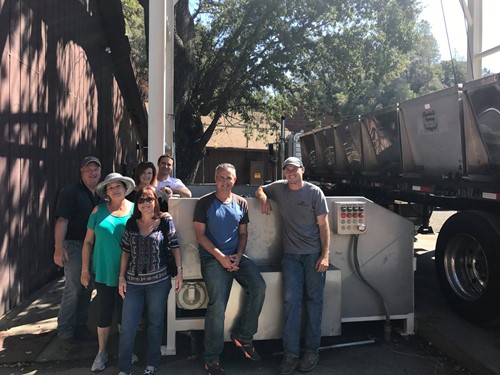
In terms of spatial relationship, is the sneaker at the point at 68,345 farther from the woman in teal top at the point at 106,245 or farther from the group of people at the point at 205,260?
the woman in teal top at the point at 106,245

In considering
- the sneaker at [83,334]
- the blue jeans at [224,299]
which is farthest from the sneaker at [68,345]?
the blue jeans at [224,299]

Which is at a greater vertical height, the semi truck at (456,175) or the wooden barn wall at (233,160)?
the wooden barn wall at (233,160)

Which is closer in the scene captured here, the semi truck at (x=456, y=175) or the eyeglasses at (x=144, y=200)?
the eyeglasses at (x=144, y=200)

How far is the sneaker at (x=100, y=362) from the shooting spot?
3598mm

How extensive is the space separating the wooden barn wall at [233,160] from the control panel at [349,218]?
20564 millimetres

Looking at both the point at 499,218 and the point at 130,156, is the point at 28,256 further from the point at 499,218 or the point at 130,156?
the point at 130,156

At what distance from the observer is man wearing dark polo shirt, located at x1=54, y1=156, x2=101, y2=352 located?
3.94m

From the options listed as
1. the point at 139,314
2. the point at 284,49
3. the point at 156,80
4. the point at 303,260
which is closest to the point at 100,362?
the point at 139,314

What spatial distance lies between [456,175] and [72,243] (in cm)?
401

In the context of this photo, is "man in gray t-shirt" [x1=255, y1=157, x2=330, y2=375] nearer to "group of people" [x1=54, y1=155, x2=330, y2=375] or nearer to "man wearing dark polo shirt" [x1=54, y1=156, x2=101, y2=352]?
"group of people" [x1=54, y1=155, x2=330, y2=375]

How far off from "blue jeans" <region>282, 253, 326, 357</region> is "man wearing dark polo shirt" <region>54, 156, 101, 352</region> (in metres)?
1.93

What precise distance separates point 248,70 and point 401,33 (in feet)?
17.6

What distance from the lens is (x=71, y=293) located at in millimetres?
4016

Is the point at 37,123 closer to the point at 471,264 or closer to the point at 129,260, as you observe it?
the point at 129,260
